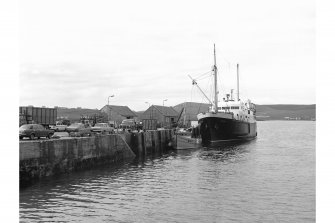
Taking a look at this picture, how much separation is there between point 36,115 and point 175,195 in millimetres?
31776

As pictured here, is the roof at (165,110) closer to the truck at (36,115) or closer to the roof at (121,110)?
the roof at (121,110)

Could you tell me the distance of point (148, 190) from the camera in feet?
68.2

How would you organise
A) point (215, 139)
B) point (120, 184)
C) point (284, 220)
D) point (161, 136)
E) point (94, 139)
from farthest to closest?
point (215, 139)
point (161, 136)
point (94, 139)
point (120, 184)
point (284, 220)

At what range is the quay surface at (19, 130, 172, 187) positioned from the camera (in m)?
22.5

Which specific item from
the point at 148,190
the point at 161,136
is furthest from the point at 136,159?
the point at 148,190

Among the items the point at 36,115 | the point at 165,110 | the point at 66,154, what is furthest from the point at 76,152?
the point at 165,110

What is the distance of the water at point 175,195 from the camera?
15578 millimetres

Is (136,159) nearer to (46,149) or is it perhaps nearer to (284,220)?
(46,149)

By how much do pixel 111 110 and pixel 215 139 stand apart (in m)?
36.9

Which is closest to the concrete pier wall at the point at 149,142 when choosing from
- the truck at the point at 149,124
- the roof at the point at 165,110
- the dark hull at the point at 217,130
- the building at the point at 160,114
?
the truck at the point at 149,124

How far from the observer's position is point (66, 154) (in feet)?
88.3

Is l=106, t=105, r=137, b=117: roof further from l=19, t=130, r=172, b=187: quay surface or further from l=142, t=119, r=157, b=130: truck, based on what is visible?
l=19, t=130, r=172, b=187: quay surface

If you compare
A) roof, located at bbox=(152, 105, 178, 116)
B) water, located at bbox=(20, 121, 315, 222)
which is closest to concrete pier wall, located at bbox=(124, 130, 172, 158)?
water, located at bbox=(20, 121, 315, 222)

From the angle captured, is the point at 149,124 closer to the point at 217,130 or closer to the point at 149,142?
the point at 217,130
